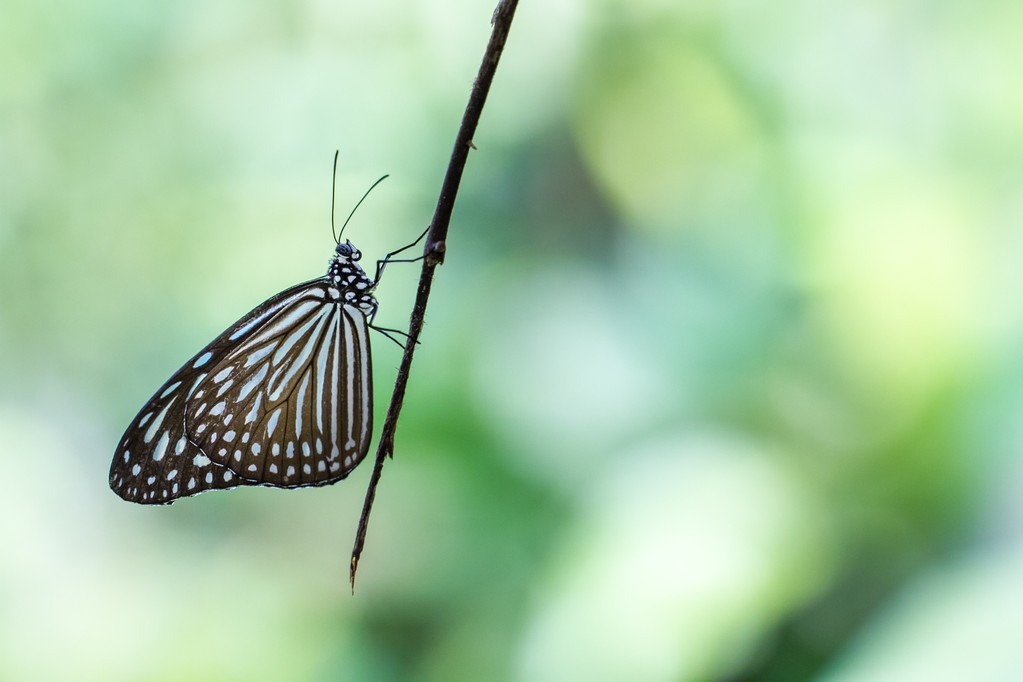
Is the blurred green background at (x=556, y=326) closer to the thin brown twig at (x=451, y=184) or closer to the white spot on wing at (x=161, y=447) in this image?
the white spot on wing at (x=161, y=447)

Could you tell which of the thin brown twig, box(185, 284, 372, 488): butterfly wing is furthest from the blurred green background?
the thin brown twig

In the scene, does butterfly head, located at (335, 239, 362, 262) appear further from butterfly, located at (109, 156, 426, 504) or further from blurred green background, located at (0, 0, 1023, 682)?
blurred green background, located at (0, 0, 1023, 682)

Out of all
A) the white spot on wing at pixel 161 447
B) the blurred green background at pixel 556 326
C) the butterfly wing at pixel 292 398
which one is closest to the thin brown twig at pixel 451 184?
the butterfly wing at pixel 292 398

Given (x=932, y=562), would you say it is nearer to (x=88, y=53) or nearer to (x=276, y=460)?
(x=276, y=460)

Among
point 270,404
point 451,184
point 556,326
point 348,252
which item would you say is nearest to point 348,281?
point 348,252

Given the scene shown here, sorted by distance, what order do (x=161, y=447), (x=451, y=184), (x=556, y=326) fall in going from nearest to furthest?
(x=451, y=184), (x=161, y=447), (x=556, y=326)

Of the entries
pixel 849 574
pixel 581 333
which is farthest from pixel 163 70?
pixel 849 574

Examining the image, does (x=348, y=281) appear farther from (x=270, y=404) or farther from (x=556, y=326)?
(x=556, y=326)
